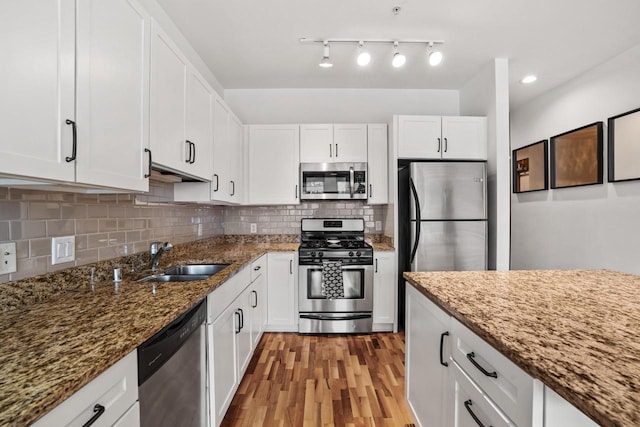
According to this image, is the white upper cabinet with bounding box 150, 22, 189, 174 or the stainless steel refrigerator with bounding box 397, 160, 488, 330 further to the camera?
the stainless steel refrigerator with bounding box 397, 160, 488, 330

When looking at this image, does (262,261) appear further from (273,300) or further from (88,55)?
(88,55)

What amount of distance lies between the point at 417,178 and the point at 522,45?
143cm

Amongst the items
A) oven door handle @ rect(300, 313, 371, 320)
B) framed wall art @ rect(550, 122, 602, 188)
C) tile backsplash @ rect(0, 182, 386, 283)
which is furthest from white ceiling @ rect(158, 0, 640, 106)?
oven door handle @ rect(300, 313, 371, 320)

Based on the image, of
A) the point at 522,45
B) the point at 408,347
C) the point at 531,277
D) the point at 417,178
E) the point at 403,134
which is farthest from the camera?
the point at 403,134

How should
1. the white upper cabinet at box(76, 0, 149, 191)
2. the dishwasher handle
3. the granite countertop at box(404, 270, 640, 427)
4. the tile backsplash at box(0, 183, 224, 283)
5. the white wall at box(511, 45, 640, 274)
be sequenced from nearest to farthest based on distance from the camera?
the granite countertop at box(404, 270, 640, 427) → the dishwasher handle → the white upper cabinet at box(76, 0, 149, 191) → the tile backsplash at box(0, 183, 224, 283) → the white wall at box(511, 45, 640, 274)

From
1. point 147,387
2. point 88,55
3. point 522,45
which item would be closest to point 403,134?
point 522,45

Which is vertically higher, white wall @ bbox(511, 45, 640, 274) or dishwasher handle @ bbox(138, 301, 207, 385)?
white wall @ bbox(511, 45, 640, 274)

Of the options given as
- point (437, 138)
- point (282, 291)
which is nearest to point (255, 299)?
point (282, 291)

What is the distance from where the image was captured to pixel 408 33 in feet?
7.79

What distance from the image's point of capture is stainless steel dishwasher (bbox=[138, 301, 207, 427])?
0.94 meters

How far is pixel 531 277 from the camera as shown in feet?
4.98

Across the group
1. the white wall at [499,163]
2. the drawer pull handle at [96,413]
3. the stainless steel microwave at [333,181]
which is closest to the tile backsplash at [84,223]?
the drawer pull handle at [96,413]

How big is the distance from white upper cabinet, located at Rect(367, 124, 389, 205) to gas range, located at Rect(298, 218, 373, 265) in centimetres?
41

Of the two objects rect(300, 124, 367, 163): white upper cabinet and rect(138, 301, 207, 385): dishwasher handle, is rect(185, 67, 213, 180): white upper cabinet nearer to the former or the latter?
rect(138, 301, 207, 385): dishwasher handle
